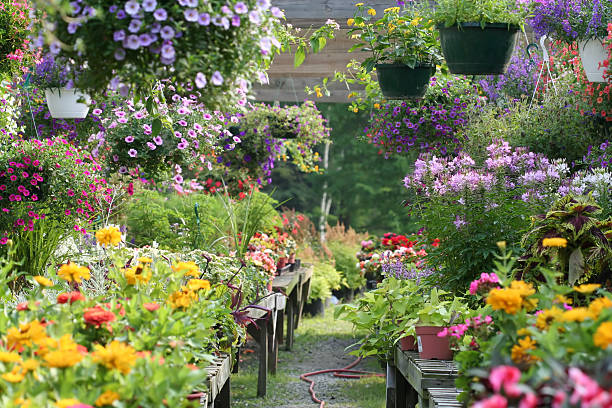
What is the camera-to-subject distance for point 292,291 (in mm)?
6238

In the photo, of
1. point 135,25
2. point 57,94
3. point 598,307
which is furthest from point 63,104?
point 598,307

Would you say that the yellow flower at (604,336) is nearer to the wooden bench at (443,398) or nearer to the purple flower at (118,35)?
the wooden bench at (443,398)

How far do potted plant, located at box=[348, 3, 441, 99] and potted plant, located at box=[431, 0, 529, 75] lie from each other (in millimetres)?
200

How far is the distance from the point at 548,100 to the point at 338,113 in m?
11.2

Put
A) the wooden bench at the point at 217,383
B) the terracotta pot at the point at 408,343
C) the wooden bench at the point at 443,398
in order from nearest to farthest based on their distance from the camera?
the wooden bench at the point at 443,398
the wooden bench at the point at 217,383
the terracotta pot at the point at 408,343

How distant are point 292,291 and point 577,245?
3.91m

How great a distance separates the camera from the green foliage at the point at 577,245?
2.49m

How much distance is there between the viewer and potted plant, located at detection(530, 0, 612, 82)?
369cm

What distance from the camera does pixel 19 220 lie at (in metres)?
3.59

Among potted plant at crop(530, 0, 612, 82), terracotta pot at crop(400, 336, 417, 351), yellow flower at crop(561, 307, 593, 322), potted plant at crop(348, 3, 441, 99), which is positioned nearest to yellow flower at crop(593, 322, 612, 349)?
yellow flower at crop(561, 307, 593, 322)

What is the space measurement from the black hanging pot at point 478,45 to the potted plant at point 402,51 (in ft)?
0.70

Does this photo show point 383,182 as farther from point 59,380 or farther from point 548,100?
point 59,380

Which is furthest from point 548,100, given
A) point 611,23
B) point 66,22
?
point 66,22

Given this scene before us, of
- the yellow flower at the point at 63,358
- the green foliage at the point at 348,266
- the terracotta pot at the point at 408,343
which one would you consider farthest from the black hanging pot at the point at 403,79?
the green foliage at the point at 348,266
